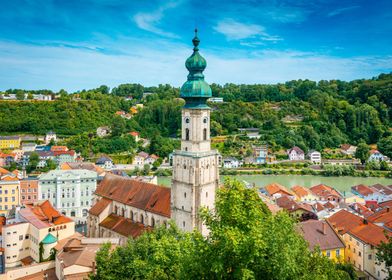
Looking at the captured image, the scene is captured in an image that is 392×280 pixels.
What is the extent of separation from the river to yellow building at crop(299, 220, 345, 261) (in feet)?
83.0

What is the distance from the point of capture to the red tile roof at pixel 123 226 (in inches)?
889

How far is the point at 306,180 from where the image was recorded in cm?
5075

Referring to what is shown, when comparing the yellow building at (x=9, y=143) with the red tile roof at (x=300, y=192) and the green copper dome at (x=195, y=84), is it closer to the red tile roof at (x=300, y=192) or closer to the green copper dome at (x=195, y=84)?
the red tile roof at (x=300, y=192)

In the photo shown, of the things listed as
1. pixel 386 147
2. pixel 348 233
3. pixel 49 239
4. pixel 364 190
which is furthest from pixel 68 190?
pixel 386 147

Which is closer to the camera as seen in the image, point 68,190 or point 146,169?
point 68,190

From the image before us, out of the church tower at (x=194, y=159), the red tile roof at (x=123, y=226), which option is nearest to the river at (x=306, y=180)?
the red tile roof at (x=123, y=226)

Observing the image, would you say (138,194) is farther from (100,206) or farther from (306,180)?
(306,180)

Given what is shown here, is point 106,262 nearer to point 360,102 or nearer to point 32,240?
point 32,240

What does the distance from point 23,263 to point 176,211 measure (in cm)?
1013

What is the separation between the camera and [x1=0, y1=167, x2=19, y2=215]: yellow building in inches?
1261

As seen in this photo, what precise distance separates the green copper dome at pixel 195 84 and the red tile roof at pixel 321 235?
8.57m

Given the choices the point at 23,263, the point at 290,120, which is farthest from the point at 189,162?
the point at 290,120

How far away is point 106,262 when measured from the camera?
1359cm

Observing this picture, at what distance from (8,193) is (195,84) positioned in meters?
20.9
